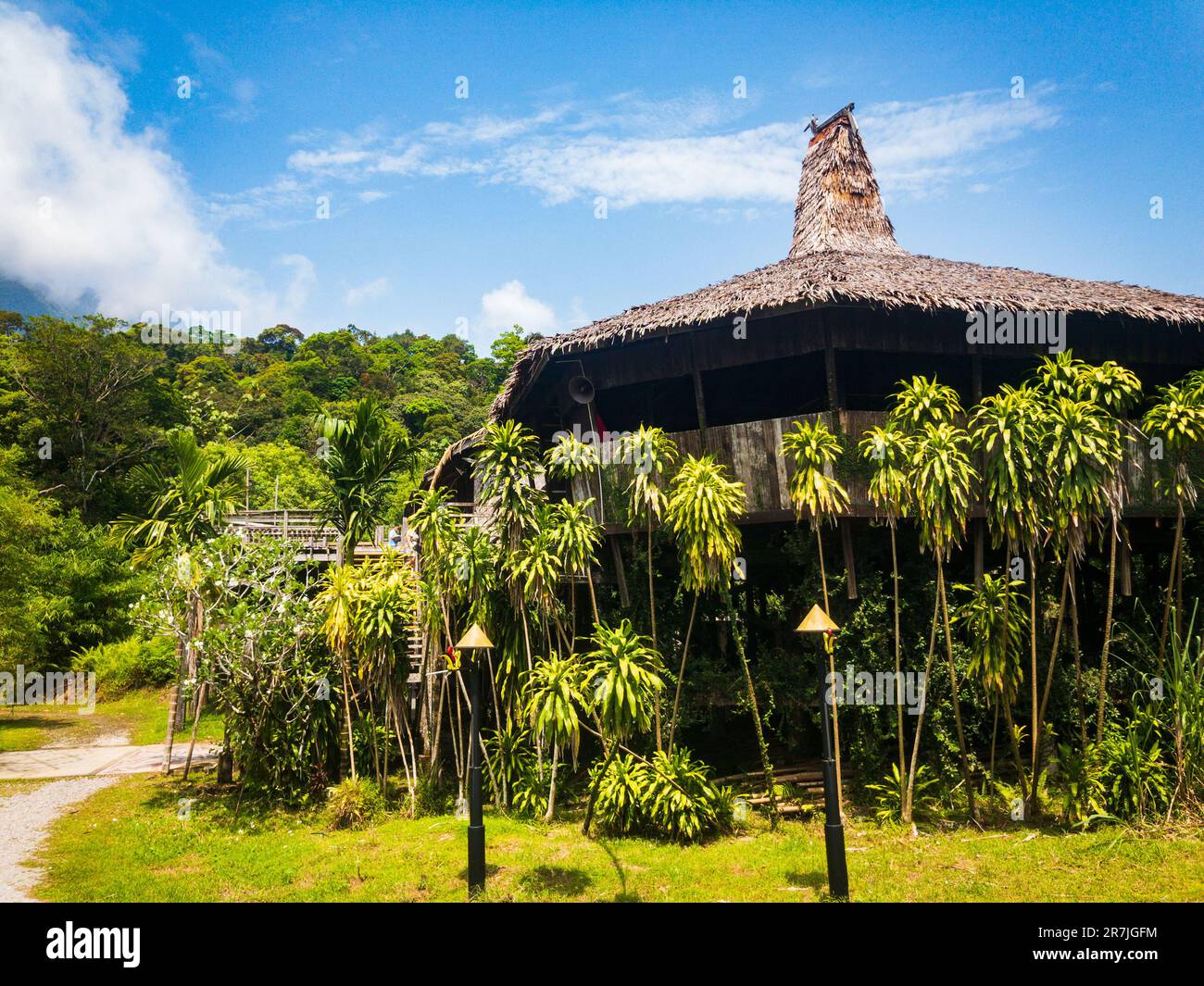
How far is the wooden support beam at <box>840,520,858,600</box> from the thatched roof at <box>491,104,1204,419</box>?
327 centimetres

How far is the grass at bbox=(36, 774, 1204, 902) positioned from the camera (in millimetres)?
8328

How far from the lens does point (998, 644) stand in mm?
10094

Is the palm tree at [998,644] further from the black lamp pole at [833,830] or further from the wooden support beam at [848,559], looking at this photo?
the black lamp pole at [833,830]

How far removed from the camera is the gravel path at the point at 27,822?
8930 mm

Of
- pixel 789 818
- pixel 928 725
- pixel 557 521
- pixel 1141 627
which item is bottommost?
pixel 789 818

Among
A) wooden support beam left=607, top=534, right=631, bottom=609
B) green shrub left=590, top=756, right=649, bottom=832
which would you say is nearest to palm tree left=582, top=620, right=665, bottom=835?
green shrub left=590, top=756, right=649, bottom=832

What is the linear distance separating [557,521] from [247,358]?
5529cm

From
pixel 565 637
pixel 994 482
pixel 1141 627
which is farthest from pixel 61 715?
pixel 1141 627

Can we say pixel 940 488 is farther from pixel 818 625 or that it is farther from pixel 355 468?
pixel 355 468

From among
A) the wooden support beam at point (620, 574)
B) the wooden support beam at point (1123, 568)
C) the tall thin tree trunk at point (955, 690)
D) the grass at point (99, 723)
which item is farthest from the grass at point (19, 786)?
the wooden support beam at point (1123, 568)

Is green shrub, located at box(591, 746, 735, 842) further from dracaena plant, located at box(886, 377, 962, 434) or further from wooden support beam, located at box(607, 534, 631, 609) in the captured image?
dracaena plant, located at box(886, 377, 962, 434)

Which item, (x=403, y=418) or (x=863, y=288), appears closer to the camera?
(x=863, y=288)
